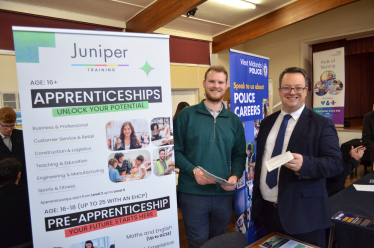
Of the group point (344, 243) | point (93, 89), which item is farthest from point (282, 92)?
point (93, 89)

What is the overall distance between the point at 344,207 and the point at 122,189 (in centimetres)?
191

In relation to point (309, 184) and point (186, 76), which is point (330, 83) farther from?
point (309, 184)

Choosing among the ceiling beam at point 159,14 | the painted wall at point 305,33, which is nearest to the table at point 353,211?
the ceiling beam at point 159,14

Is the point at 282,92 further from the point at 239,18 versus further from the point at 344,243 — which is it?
the point at 239,18

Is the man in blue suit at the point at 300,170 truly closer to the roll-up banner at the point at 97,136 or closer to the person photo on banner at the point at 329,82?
the roll-up banner at the point at 97,136

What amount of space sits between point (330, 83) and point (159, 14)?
4.59 metres

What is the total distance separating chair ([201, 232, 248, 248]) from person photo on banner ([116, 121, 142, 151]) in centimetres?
71

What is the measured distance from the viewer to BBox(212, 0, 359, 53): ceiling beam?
5.14 m

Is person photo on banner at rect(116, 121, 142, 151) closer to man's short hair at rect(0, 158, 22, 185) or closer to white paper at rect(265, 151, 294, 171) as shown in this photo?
white paper at rect(265, 151, 294, 171)

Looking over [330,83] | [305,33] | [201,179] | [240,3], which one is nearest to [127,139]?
[201,179]

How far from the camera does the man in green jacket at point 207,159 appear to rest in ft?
5.78

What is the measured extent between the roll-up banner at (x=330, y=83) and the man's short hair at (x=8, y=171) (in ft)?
21.8

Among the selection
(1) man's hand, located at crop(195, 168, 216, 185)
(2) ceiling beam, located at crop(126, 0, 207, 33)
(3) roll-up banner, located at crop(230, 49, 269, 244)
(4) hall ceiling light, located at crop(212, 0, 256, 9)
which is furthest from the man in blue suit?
(4) hall ceiling light, located at crop(212, 0, 256, 9)

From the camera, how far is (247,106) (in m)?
2.51
